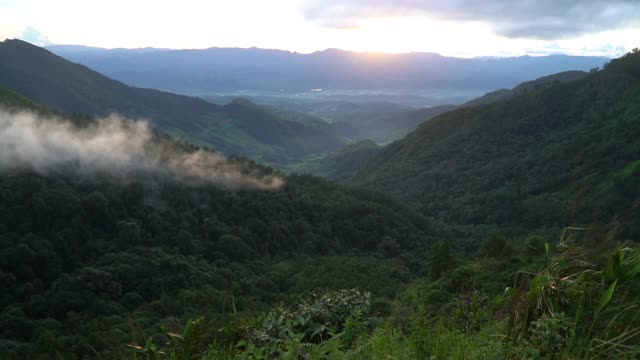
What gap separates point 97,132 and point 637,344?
110 m

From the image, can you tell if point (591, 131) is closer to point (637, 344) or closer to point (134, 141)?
point (134, 141)

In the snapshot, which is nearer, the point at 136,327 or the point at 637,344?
the point at 637,344

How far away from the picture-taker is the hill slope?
101 m

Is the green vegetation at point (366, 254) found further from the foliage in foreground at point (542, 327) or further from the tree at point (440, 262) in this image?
the tree at point (440, 262)

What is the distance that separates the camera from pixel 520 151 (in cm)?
13275

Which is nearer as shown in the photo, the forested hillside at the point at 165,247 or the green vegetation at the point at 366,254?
the green vegetation at the point at 366,254

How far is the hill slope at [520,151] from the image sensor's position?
10075 centimetres

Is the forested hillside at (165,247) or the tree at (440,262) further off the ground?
the tree at (440,262)

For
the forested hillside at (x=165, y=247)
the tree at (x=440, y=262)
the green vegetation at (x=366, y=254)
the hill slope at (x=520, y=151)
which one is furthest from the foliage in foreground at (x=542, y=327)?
the hill slope at (x=520, y=151)

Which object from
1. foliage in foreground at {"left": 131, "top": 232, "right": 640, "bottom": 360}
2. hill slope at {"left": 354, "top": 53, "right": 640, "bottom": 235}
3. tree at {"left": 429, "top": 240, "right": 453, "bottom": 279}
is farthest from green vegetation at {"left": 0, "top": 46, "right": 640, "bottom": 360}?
hill slope at {"left": 354, "top": 53, "right": 640, "bottom": 235}

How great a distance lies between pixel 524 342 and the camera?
453cm

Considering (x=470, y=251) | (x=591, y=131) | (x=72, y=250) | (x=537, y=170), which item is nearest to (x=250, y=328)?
(x=72, y=250)

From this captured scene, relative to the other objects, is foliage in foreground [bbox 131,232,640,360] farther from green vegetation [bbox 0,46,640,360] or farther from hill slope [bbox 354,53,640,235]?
hill slope [bbox 354,53,640,235]

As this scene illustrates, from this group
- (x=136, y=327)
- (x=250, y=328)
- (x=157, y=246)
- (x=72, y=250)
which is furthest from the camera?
(x=157, y=246)
